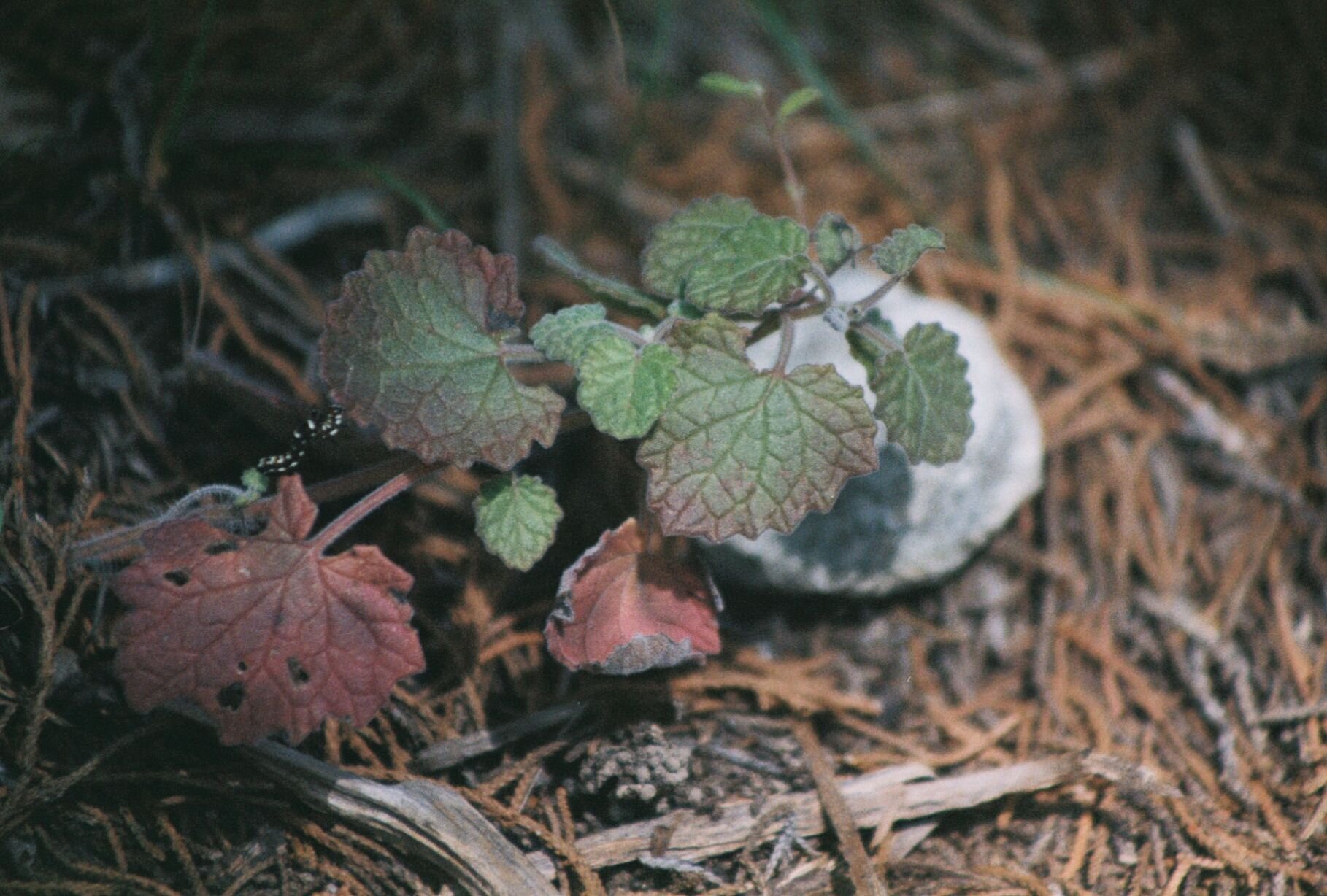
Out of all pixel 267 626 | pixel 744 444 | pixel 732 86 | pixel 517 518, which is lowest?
pixel 267 626

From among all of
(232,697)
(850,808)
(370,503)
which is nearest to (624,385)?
(370,503)

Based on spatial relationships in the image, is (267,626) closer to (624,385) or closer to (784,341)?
(624,385)

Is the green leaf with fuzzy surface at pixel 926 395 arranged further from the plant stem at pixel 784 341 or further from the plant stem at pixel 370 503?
the plant stem at pixel 370 503

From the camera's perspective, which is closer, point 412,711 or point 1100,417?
point 412,711

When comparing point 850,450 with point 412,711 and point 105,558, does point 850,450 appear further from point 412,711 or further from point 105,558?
point 105,558

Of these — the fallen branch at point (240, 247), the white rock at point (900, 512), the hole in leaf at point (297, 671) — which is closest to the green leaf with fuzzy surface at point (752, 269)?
the white rock at point (900, 512)

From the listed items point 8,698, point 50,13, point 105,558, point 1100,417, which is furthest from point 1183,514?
point 50,13
